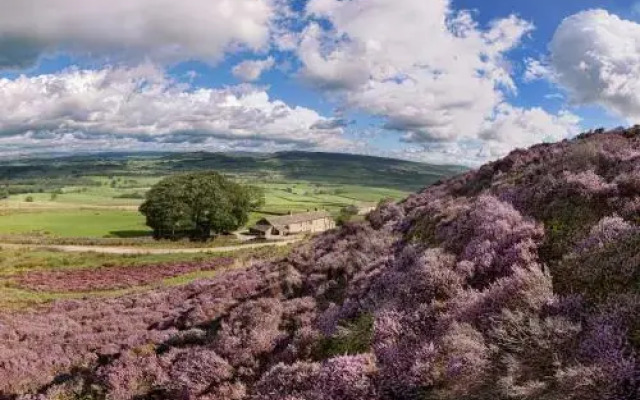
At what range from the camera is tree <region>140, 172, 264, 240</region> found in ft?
399

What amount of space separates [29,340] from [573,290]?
69.1ft

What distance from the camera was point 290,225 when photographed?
472 ft

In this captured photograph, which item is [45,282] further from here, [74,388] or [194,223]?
[194,223]

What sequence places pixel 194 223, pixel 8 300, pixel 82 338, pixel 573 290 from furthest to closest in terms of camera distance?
pixel 194 223, pixel 8 300, pixel 82 338, pixel 573 290

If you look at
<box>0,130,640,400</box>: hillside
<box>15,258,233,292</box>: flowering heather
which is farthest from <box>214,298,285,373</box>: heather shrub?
<box>15,258,233,292</box>: flowering heather

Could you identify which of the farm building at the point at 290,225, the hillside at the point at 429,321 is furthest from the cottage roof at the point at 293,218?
the hillside at the point at 429,321

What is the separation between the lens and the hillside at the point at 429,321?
7.02 m

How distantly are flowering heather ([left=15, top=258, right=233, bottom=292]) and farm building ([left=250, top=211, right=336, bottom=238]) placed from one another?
7421 centimetres

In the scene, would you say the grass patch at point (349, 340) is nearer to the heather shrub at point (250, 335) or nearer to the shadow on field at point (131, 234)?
the heather shrub at point (250, 335)

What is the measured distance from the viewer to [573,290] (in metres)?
8.38

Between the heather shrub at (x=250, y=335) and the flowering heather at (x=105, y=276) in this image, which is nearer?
the heather shrub at (x=250, y=335)

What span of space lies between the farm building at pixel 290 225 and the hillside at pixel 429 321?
381 feet

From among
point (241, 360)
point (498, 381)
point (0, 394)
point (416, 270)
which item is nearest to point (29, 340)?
point (0, 394)

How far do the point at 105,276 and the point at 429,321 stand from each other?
168ft
